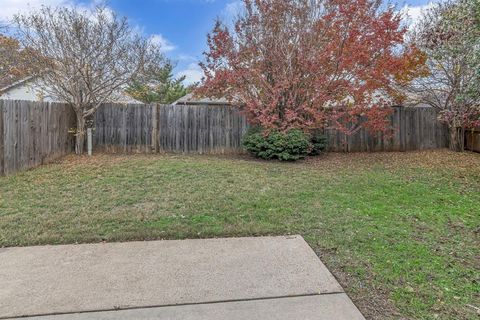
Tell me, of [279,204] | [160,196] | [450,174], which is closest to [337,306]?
[279,204]

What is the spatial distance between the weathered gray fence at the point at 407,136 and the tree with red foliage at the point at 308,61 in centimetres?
137

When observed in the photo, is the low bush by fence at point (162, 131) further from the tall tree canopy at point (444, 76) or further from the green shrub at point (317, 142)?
the green shrub at point (317, 142)

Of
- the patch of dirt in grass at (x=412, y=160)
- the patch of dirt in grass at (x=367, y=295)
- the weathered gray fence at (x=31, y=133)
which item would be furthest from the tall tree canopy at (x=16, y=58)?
the patch of dirt in grass at (x=367, y=295)

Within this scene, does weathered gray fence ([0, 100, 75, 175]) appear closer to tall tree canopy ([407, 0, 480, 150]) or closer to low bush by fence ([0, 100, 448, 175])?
low bush by fence ([0, 100, 448, 175])

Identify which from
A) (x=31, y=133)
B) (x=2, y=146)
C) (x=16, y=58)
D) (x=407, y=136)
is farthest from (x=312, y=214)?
(x=16, y=58)

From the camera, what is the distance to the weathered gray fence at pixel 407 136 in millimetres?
11461

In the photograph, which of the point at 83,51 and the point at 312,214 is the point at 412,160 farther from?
the point at 83,51

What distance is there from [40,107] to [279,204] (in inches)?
250

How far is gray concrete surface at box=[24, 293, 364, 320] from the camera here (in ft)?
7.56

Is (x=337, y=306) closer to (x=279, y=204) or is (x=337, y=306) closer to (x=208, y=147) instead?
(x=279, y=204)

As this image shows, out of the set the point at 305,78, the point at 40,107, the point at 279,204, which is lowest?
the point at 279,204

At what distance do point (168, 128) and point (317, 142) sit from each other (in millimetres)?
4780

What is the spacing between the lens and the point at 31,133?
24.1 feet

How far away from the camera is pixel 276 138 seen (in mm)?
9203
